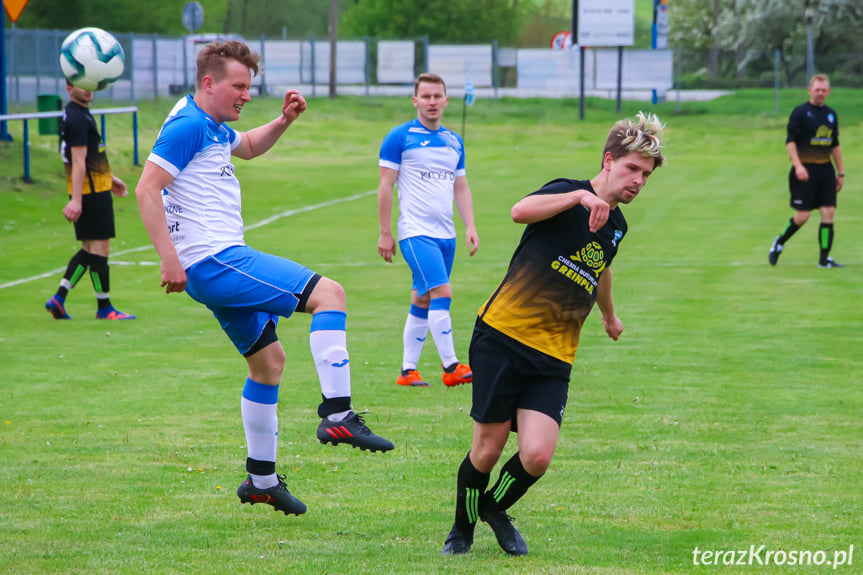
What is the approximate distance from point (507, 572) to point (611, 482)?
1.55 meters

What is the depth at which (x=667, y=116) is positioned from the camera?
50.0 metres

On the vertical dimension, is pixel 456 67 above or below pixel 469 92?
above

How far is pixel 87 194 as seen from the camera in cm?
Result: 1195

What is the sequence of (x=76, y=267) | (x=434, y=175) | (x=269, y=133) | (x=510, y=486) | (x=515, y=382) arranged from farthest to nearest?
(x=76, y=267)
(x=434, y=175)
(x=269, y=133)
(x=510, y=486)
(x=515, y=382)

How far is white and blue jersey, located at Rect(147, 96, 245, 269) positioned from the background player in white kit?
3.61 m

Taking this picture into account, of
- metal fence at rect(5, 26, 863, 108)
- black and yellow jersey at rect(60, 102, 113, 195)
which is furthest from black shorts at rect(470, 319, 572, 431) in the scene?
metal fence at rect(5, 26, 863, 108)

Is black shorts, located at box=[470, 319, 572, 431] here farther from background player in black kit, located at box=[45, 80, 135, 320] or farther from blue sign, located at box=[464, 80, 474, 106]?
blue sign, located at box=[464, 80, 474, 106]

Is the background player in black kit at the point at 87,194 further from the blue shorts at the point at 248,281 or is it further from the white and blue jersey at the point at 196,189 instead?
the blue shorts at the point at 248,281

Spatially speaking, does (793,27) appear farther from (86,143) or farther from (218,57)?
(218,57)

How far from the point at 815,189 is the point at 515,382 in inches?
459

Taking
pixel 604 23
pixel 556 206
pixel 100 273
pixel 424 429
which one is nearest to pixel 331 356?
pixel 556 206

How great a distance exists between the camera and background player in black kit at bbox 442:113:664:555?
16.7ft

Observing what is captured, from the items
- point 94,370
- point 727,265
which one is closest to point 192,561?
point 94,370

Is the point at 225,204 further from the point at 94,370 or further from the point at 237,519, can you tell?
the point at 94,370
